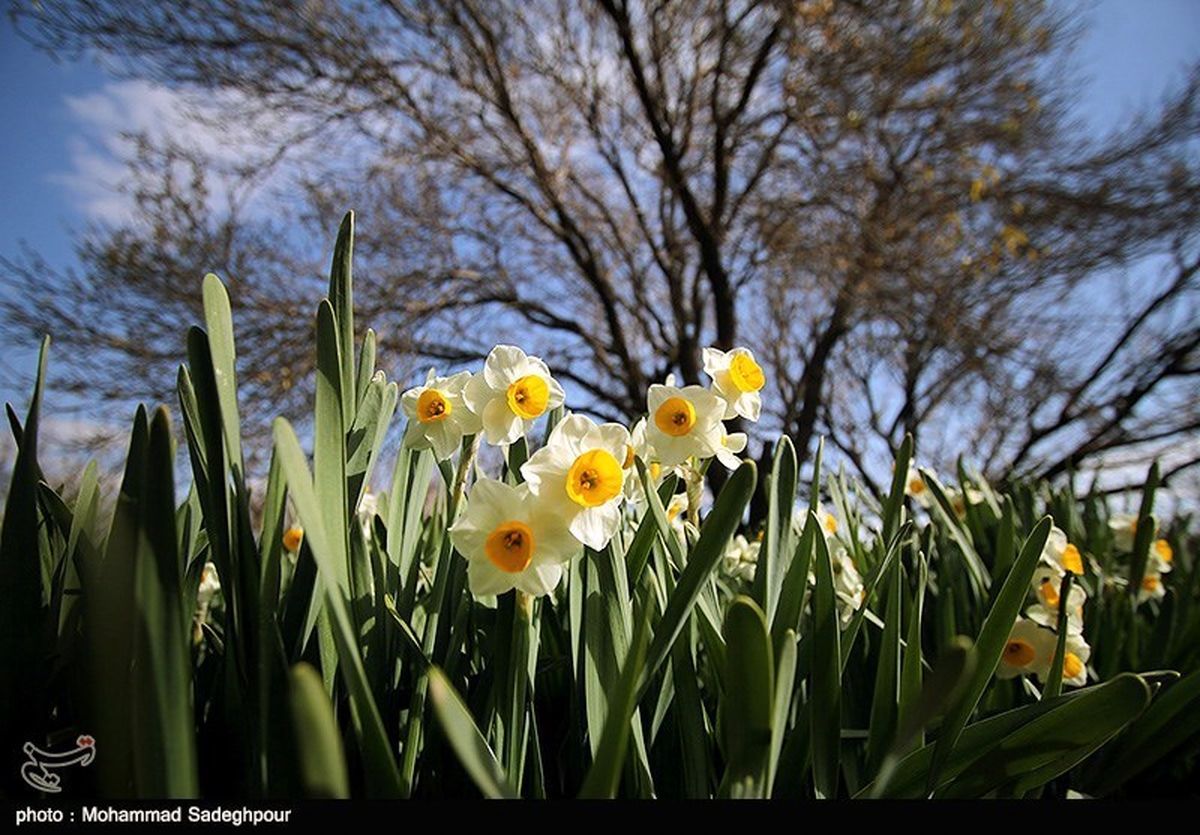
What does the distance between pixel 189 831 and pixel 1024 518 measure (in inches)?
50.0

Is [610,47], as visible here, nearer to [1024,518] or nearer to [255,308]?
[255,308]

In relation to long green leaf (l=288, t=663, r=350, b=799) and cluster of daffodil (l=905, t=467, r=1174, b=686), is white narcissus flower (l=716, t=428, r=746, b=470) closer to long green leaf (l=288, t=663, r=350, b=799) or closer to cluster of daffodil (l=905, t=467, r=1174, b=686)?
cluster of daffodil (l=905, t=467, r=1174, b=686)

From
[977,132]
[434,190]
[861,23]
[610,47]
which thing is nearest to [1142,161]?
[977,132]

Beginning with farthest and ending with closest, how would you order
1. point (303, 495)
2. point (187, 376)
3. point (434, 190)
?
A: point (434, 190)
point (187, 376)
point (303, 495)

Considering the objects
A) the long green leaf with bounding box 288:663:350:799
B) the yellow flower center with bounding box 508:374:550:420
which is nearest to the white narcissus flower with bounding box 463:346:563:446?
the yellow flower center with bounding box 508:374:550:420

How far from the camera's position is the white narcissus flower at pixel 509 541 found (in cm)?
41

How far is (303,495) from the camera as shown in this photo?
29 cm

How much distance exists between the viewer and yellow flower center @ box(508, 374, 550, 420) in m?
0.55

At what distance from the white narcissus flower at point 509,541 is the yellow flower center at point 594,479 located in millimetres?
20

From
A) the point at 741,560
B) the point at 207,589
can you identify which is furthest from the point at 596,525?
the point at 207,589

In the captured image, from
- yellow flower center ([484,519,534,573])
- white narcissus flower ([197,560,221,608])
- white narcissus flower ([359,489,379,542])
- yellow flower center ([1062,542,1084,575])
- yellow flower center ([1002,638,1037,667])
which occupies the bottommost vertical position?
yellow flower center ([1002,638,1037,667])

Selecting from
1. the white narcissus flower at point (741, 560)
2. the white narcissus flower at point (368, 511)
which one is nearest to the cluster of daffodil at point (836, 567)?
the white narcissus flower at point (741, 560)

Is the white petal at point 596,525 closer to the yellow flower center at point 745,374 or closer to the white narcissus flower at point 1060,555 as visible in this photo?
the yellow flower center at point 745,374

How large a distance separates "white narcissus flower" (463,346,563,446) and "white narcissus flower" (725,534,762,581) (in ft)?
1.54
